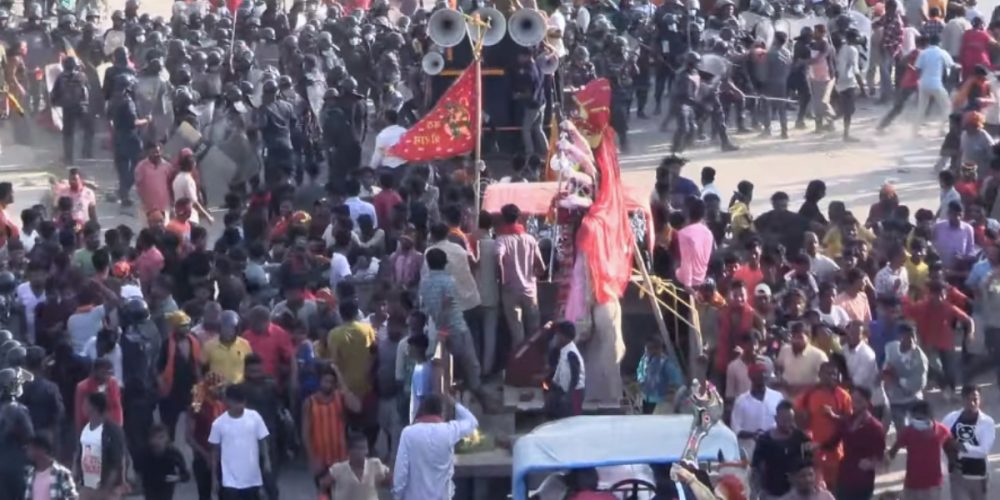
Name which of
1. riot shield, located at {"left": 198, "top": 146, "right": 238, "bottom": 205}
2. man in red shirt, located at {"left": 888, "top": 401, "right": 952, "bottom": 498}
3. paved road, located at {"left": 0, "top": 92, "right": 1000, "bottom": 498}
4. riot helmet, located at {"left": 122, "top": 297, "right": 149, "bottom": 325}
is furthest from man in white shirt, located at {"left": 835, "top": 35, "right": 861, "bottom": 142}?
riot helmet, located at {"left": 122, "top": 297, "right": 149, "bottom": 325}

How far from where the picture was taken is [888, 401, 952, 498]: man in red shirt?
14.9 metres

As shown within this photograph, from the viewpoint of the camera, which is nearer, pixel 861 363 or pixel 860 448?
pixel 860 448

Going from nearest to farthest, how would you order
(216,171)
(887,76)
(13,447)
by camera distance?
(13,447)
(216,171)
(887,76)

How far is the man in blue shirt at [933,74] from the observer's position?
24.8 metres

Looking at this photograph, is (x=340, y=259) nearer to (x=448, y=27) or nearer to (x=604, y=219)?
(x=604, y=219)

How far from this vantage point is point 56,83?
950 inches

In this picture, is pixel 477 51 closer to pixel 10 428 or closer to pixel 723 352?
pixel 723 352

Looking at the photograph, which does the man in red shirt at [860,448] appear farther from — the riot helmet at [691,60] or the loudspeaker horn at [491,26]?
the riot helmet at [691,60]

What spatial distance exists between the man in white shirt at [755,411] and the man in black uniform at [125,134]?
9.54m

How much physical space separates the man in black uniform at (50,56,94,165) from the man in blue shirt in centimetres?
845

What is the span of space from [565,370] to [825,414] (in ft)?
5.38

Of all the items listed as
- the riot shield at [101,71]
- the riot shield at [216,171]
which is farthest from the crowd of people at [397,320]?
the riot shield at [101,71]

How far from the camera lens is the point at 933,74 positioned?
81.9 ft

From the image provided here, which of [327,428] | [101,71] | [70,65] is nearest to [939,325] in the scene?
[327,428]
